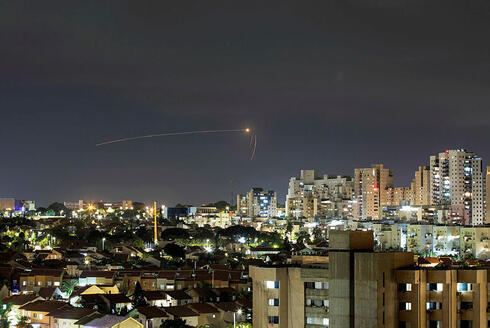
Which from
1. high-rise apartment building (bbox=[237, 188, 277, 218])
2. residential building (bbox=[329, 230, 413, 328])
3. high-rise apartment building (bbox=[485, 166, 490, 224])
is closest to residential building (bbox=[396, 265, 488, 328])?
residential building (bbox=[329, 230, 413, 328])

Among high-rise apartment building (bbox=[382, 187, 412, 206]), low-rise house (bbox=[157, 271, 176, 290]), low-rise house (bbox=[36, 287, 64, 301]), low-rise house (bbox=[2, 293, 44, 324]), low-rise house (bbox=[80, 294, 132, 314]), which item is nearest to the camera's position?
low-rise house (bbox=[2, 293, 44, 324])

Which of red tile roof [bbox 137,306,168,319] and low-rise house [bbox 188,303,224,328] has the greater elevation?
red tile roof [bbox 137,306,168,319]

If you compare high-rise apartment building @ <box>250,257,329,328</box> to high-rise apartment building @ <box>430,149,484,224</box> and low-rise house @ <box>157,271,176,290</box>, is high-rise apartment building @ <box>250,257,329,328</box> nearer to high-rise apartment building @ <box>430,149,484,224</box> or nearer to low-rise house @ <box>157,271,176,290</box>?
low-rise house @ <box>157,271,176,290</box>

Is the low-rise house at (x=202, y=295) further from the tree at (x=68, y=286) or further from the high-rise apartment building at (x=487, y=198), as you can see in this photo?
the high-rise apartment building at (x=487, y=198)

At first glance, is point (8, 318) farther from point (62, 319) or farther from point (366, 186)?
point (366, 186)

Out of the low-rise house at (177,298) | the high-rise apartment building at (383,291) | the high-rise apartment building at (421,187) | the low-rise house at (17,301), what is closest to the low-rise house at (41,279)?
the low-rise house at (17,301)

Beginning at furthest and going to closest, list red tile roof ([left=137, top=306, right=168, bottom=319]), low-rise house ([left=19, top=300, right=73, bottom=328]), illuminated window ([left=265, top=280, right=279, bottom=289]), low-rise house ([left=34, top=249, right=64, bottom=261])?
1. low-rise house ([left=34, top=249, right=64, bottom=261])
2. low-rise house ([left=19, top=300, right=73, bottom=328])
3. red tile roof ([left=137, top=306, right=168, bottom=319])
4. illuminated window ([left=265, top=280, right=279, bottom=289])

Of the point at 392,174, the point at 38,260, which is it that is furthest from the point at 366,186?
the point at 38,260
